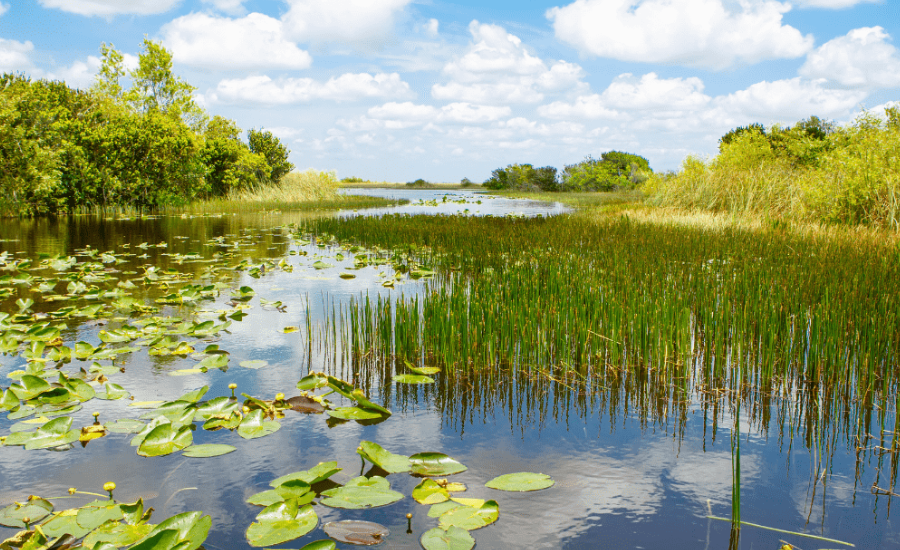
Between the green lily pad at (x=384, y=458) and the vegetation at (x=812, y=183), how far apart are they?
1117 centimetres

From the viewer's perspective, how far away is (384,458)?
267 centimetres

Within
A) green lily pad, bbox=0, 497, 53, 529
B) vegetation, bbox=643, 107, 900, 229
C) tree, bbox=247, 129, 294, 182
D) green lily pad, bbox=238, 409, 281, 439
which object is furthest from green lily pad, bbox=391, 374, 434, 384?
tree, bbox=247, 129, 294, 182

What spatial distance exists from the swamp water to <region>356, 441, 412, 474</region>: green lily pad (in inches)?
2.1

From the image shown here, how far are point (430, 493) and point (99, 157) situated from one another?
20.4 metres

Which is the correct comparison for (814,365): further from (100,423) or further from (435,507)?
(100,423)

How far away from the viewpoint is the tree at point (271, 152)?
28.1 meters

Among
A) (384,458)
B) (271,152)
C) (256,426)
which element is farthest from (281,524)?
(271,152)

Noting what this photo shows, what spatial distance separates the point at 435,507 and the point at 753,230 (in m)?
10.5

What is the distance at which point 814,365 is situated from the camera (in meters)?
3.60

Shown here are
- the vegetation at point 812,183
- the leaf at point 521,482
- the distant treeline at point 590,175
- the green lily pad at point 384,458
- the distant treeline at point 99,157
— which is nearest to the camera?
the leaf at point 521,482

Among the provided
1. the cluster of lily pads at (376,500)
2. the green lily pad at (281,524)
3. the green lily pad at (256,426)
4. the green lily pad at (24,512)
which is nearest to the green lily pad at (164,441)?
the green lily pad at (256,426)

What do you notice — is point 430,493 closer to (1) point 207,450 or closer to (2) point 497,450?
(2) point 497,450

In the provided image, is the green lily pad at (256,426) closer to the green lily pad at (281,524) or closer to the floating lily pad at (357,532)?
the green lily pad at (281,524)

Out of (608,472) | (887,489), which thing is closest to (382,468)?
(608,472)
